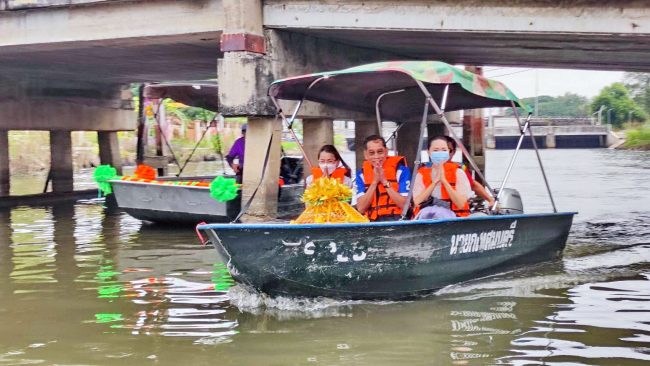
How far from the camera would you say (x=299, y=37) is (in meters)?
13.2

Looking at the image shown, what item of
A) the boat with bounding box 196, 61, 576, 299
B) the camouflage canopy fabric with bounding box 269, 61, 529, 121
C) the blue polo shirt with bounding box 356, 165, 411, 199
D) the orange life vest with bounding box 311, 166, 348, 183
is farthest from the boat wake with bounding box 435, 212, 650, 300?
the camouflage canopy fabric with bounding box 269, 61, 529, 121

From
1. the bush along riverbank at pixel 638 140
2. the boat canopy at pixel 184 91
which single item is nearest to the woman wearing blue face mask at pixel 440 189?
the boat canopy at pixel 184 91

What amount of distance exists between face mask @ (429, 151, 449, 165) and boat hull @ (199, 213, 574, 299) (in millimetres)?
662

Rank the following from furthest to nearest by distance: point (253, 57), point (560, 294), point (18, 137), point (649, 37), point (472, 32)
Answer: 1. point (18, 137)
2. point (253, 57)
3. point (472, 32)
4. point (649, 37)
5. point (560, 294)

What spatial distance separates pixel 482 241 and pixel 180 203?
22.5 feet

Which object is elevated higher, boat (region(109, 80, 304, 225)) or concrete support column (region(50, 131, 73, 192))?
concrete support column (region(50, 131, 73, 192))

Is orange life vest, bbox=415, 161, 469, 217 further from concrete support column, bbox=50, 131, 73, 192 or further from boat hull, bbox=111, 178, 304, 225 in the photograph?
concrete support column, bbox=50, 131, 73, 192

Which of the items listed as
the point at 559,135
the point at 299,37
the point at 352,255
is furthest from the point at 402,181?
the point at 559,135

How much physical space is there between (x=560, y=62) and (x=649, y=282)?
8.16 metres

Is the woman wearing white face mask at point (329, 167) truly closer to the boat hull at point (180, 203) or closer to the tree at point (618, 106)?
the boat hull at point (180, 203)

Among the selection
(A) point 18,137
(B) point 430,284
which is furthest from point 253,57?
(A) point 18,137

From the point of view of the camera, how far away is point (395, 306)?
785 cm

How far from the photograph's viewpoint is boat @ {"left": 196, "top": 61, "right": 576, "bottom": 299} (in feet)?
23.9

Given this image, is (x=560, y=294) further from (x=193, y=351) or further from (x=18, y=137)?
(x=18, y=137)
